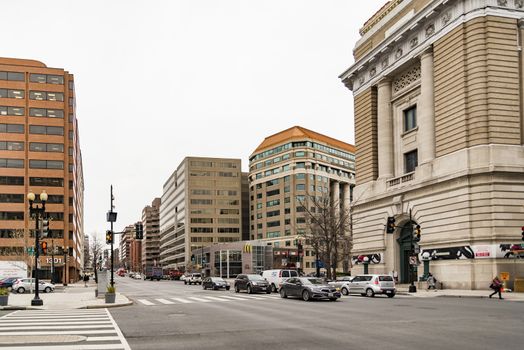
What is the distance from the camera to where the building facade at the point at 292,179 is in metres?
153

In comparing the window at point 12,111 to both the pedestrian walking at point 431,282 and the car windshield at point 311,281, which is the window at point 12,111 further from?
the car windshield at point 311,281

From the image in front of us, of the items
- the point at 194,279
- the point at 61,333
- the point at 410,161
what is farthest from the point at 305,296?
the point at 194,279

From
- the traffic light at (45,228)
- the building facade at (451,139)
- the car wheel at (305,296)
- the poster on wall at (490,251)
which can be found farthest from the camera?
the building facade at (451,139)

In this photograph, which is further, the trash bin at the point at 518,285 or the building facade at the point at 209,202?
the building facade at the point at 209,202

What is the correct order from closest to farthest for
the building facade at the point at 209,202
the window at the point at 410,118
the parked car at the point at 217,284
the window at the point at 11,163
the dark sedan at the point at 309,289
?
the dark sedan at the point at 309,289 < the parked car at the point at 217,284 < the window at the point at 410,118 < the window at the point at 11,163 < the building facade at the point at 209,202

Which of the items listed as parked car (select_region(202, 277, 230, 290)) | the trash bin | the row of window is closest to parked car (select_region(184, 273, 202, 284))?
parked car (select_region(202, 277, 230, 290))

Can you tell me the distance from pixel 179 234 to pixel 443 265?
150 metres

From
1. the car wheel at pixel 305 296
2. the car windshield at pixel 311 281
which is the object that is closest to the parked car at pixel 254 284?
the car windshield at pixel 311 281

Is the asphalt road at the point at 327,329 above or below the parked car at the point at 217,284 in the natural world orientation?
above

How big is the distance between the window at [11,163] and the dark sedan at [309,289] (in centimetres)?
8334

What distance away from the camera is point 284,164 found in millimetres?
157250

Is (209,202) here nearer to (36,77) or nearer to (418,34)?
(36,77)

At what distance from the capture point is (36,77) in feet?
356

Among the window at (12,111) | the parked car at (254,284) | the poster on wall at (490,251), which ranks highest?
the window at (12,111)
